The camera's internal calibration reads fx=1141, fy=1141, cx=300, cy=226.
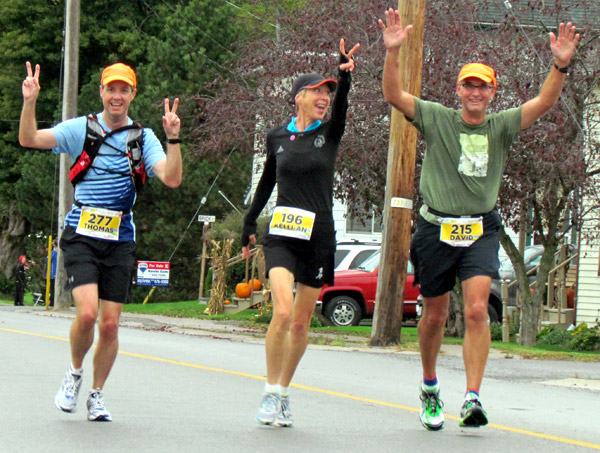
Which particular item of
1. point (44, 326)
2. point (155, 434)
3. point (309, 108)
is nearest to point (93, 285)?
point (155, 434)

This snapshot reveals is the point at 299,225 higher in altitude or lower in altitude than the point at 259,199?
lower

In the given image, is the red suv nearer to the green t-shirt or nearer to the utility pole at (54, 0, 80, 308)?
the utility pole at (54, 0, 80, 308)

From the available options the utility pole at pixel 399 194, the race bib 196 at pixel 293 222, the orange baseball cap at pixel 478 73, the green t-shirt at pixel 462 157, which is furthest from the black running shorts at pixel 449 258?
the utility pole at pixel 399 194

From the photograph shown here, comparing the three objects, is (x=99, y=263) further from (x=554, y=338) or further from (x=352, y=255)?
(x=352, y=255)

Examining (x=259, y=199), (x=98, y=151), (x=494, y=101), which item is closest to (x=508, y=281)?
(x=494, y=101)

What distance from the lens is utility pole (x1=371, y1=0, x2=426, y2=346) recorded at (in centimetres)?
1412

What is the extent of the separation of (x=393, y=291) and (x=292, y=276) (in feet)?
25.6

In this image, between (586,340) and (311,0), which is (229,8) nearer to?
(311,0)

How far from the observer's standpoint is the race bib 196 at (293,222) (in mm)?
6863

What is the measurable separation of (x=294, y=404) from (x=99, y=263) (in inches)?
81.3

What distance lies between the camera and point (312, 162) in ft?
22.6

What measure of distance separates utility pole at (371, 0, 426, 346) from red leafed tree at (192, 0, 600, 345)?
2829 mm

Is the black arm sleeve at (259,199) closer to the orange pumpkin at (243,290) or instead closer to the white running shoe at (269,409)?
the white running shoe at (269,409)

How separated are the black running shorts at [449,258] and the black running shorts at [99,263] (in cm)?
180
